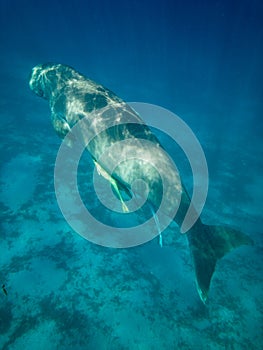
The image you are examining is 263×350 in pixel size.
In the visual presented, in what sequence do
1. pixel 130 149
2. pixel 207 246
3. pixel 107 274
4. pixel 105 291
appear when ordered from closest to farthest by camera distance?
pixel 207 246 < pixel 130 149 < pixel 105 291 < pixel 107 274

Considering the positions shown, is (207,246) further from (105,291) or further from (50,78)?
(50,78)

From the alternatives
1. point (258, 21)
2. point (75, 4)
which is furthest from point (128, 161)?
point (75, 4)

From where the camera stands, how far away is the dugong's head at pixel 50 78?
6.60 metres

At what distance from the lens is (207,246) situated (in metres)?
4.57

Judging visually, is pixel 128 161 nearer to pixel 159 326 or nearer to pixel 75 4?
pixel 159 326

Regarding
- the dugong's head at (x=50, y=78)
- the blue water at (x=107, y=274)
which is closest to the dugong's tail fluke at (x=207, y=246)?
the blue water at (x=107, y=274)

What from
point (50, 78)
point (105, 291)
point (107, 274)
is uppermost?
point (50, 78)

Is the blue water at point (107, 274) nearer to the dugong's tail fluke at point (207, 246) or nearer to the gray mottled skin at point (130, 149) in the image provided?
the dugong's tail fluke at point (207, 246)

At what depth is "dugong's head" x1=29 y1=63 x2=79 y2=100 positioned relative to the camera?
6602mm

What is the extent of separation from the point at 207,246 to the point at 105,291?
2789mm

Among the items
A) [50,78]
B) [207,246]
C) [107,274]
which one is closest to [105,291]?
[107,274]

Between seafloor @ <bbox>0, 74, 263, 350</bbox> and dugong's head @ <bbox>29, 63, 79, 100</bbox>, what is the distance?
360cm

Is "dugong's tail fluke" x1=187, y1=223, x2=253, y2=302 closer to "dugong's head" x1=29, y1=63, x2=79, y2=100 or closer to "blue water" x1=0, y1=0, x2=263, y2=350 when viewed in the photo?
"blue water" x1=0, y1=0, x2=263, y2=350

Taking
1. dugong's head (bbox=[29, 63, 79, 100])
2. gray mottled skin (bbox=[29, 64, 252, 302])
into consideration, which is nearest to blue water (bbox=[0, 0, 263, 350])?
gray mottled skin (bbox=[29, 64, 252, 302])
